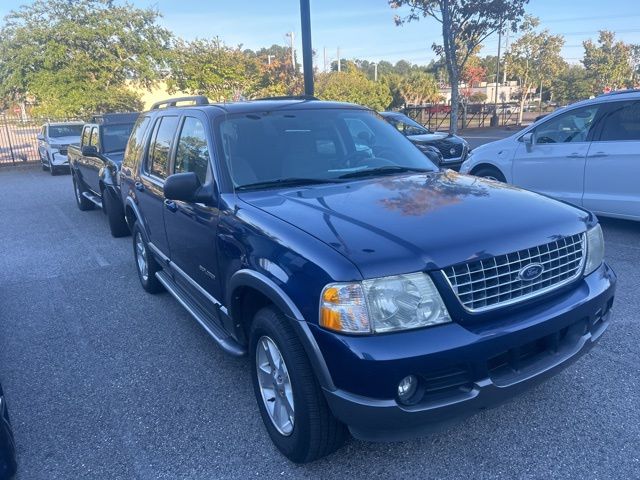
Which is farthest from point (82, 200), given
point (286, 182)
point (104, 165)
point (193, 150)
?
point (286, 182)

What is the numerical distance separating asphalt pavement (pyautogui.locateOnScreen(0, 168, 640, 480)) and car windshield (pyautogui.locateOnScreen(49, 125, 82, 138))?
14.2m

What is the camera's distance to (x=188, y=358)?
4.00 meters

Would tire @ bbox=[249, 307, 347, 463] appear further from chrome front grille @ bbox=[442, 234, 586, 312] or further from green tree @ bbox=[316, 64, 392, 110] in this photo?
green tree @ bbox=[316, 64, 392, 110]

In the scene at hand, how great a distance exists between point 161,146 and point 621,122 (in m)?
5.43

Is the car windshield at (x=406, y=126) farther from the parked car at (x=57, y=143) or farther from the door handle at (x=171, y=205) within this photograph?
the door handle at (x=171, y=205)

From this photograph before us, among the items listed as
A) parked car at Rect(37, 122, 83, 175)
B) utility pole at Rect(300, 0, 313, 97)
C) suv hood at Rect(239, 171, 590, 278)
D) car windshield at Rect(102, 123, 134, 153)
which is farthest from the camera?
parked car at Rect(37, 122, 83, 175)

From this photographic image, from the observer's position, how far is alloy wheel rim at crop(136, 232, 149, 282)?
17.5 feet

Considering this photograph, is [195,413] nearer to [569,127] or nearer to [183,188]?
[183,188]

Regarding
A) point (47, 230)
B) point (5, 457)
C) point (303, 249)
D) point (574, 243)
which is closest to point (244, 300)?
point (303, 249)

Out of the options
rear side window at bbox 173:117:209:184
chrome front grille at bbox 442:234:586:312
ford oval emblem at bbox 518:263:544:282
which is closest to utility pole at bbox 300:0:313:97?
rear side window at bbox 173:117:209:184

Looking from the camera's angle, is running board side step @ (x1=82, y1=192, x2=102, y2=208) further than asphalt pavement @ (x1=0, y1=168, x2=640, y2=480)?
Yes

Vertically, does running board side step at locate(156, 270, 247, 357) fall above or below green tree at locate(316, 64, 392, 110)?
below

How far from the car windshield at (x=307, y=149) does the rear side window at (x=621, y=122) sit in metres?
3.63

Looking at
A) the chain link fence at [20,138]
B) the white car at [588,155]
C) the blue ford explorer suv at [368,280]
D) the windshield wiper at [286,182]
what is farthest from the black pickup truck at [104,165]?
the chain link fence at [20,138]
